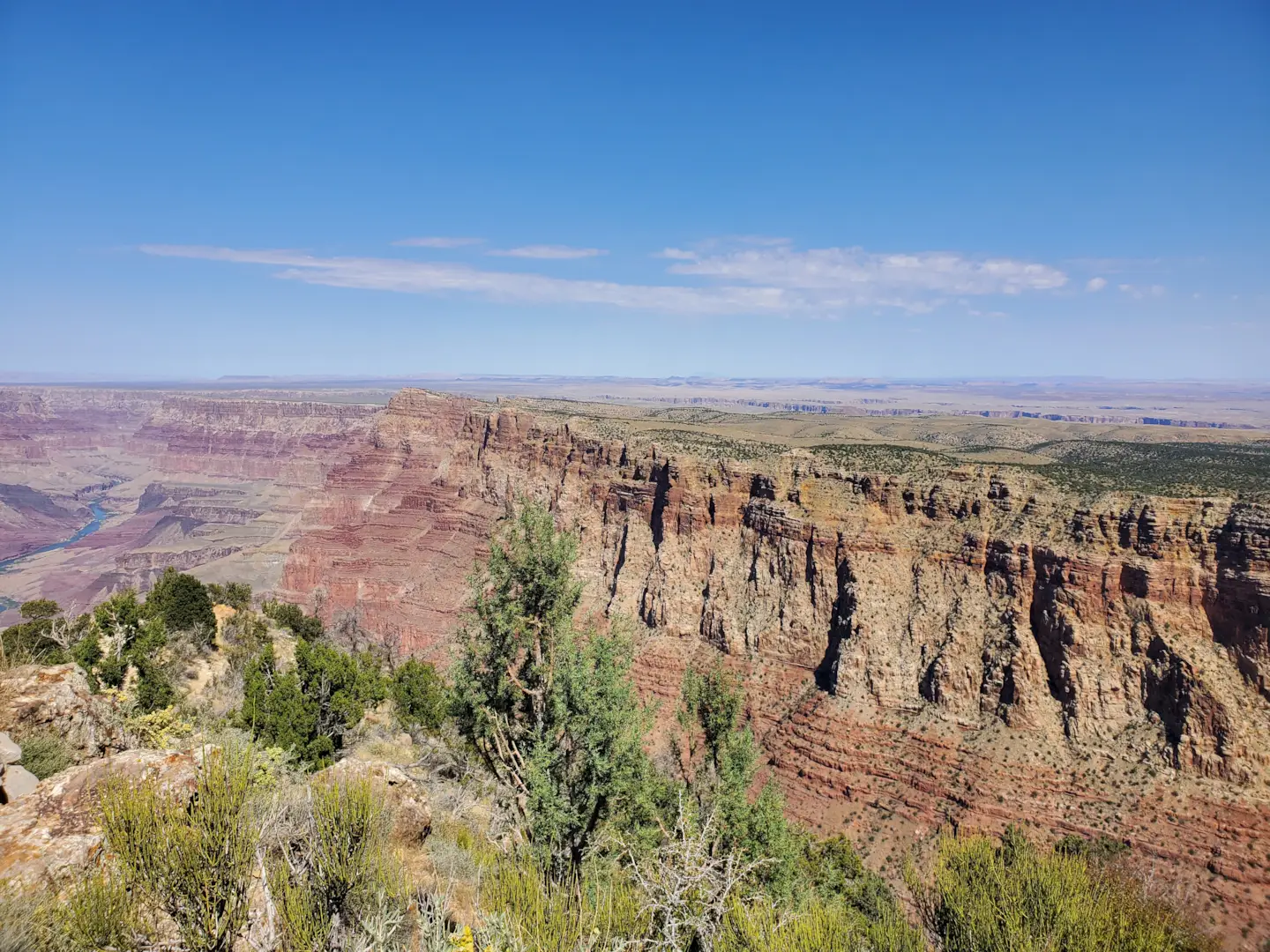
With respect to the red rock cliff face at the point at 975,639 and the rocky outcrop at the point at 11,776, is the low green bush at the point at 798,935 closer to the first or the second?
the rocky outcrop at the point at 11,776

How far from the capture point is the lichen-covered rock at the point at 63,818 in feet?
22.6

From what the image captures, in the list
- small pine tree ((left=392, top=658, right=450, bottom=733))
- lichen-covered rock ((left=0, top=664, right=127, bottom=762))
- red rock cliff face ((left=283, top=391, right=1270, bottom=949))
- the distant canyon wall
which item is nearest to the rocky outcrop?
lichen-covered rock ((left=0, top=664, right=127, bottom=762))

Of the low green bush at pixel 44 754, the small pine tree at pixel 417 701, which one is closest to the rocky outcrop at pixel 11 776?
the low green bush at pixel 44 754

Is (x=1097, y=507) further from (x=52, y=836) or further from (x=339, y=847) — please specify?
(x=52, y=836)

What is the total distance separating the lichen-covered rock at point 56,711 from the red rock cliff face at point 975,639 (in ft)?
69.6

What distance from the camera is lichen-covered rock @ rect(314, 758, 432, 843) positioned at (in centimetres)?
1192

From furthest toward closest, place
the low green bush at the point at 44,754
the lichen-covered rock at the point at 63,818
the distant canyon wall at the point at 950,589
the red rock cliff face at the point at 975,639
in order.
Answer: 1. the distant canyon wall at the point at 950,589
2. the red rock cliff face at the point at 975,639
3. the low green bush at the point at 44,754
4. the lichen-covered rock at the point at 63,818

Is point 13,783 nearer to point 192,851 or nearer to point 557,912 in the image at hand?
point 192,851

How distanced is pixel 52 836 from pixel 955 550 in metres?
41.3

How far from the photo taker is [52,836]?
733 cm

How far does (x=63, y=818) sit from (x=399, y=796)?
588 cm

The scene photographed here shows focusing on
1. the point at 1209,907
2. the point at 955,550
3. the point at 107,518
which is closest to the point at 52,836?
the point at 1209,907

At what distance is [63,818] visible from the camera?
7555 mm

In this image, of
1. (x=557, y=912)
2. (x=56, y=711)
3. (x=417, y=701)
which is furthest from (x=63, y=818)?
(x=417, y=701)
